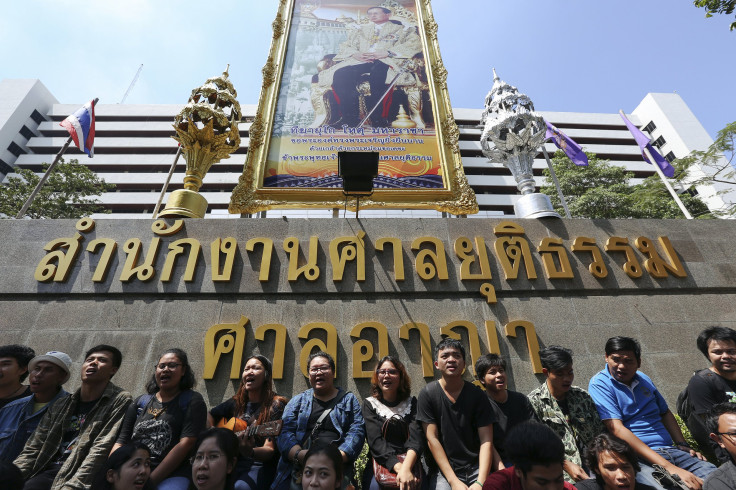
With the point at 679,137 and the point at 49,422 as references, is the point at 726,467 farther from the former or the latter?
the point at 679,137

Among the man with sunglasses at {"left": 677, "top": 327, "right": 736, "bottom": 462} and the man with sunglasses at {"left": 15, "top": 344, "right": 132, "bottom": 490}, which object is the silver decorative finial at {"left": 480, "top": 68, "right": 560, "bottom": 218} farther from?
the man with sunglasses at {"left": 15, "top": 344, "right": 132, "bottom": 490}

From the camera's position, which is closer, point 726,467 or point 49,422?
point 726,467

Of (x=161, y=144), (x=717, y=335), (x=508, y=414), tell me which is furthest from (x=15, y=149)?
(x=717, y=335)

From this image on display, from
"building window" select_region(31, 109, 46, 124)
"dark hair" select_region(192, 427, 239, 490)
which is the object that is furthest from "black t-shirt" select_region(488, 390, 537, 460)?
"building window" select_region(31, 109, 46, 124)

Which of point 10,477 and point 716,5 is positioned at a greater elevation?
point 716,5

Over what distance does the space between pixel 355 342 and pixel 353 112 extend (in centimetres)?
612

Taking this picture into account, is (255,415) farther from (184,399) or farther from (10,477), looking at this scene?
(10,477)

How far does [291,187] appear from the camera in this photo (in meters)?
7.88

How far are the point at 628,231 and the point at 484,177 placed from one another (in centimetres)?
3308

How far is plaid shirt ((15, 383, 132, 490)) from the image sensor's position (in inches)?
111

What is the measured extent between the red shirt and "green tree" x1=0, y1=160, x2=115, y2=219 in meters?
22.6

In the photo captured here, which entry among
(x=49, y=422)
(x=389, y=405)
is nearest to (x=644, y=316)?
(x=389, y=405)

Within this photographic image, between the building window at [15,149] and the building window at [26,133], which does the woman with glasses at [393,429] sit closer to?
the building window at [15,149]

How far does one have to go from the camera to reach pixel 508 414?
329 cm
